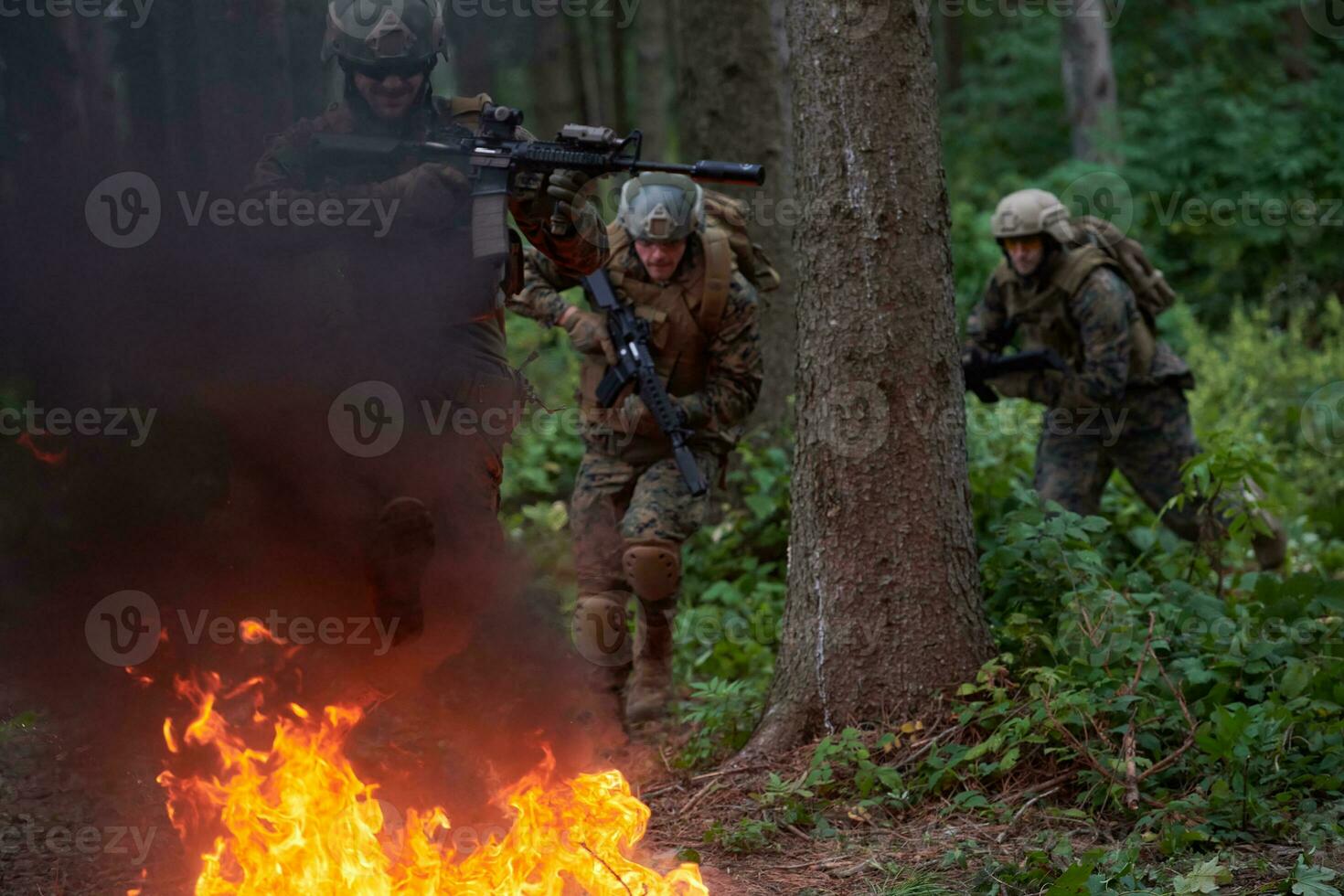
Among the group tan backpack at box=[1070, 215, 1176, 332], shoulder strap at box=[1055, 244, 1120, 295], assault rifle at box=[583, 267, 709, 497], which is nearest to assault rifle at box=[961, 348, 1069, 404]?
shoulder strap at box=[1055, 244, 1120, 295]

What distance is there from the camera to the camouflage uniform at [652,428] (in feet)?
20.0

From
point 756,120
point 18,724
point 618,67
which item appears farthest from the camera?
point 618,67

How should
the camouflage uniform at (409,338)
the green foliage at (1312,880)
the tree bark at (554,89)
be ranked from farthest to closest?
the tree bark at (554,89) < the camouflage uniform at (409,338) < the green foliage at (1312,880)

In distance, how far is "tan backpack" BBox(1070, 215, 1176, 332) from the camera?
7031mm

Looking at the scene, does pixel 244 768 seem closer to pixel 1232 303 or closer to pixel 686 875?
pixel 686 875

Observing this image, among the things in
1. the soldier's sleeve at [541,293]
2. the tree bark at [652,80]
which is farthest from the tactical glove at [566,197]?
the tree bark at [652,80]

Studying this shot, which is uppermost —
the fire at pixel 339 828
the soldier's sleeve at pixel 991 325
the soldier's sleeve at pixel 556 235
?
the soldier's sleeve at pixel 556 235

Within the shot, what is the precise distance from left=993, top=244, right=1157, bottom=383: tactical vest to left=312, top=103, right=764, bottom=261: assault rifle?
2963 millimetres

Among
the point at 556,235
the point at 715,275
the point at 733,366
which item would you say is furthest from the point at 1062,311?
the point at 556,235

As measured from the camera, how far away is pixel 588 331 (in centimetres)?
620

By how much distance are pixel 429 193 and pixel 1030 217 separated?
3.29m

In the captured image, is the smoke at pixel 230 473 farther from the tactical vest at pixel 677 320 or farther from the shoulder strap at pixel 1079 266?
the shoulder strap at pixel 1079 266

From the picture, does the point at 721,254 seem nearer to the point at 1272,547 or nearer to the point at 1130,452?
the point at 1130,452

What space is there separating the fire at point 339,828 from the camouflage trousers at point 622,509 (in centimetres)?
175
